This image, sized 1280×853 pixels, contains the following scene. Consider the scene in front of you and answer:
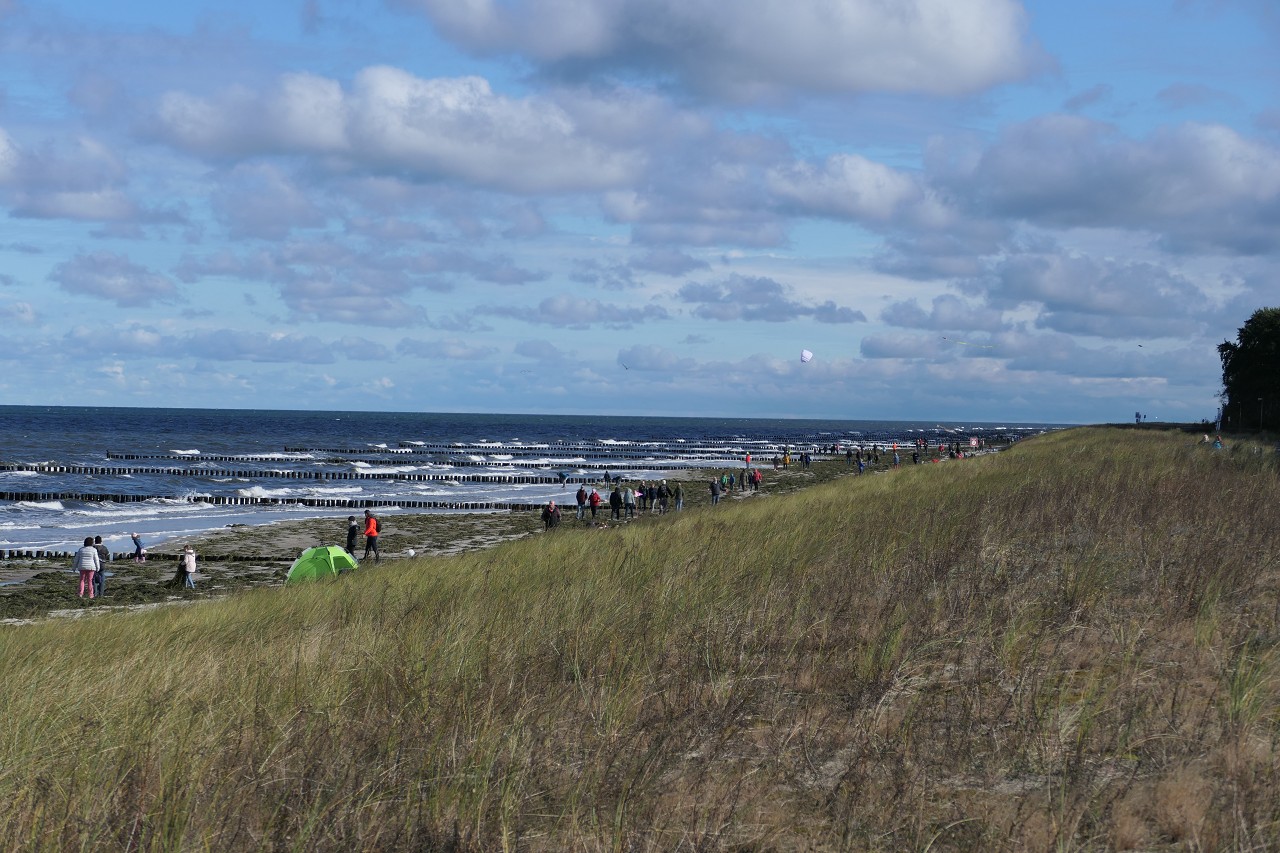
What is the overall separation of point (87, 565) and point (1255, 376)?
73.2 m

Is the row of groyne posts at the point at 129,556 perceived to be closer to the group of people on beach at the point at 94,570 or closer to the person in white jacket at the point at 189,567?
the group of people on beach at the point at 94,570

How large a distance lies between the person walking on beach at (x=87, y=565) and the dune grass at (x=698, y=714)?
14.8m

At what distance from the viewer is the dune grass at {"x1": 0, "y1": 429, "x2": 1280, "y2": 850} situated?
3.71 metres

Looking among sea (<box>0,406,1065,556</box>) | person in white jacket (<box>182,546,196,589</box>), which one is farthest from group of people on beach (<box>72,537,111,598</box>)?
sea (<box>0,406,1065,556</box>)

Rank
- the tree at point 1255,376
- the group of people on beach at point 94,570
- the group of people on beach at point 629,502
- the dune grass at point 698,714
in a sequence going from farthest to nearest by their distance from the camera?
the tree at point 1255,376 < the group of people on beach at point 629,502 < the group of people on beach at point 94,570 < the dune grass at point 698,714

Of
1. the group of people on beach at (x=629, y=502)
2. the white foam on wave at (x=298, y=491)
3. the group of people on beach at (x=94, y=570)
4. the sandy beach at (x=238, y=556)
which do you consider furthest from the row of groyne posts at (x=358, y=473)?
the group of people on beach at (x=94, y=570)

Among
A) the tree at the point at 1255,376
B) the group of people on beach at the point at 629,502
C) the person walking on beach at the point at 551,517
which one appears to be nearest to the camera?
the person walking on beach at the point at 551,517

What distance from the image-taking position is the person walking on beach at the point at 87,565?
2134 centimetres

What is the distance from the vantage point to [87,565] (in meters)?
21.3

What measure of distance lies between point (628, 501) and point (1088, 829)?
3659 cm

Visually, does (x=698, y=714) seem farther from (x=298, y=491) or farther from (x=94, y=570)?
(x=298, y=491)

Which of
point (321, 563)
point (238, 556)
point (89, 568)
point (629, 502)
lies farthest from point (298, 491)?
point (321, 563)

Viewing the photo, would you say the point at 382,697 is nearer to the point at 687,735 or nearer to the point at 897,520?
the point at 687,735

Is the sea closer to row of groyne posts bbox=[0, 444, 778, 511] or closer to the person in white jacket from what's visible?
row of groyne posts bbox=[0, 444, 778, 511]
